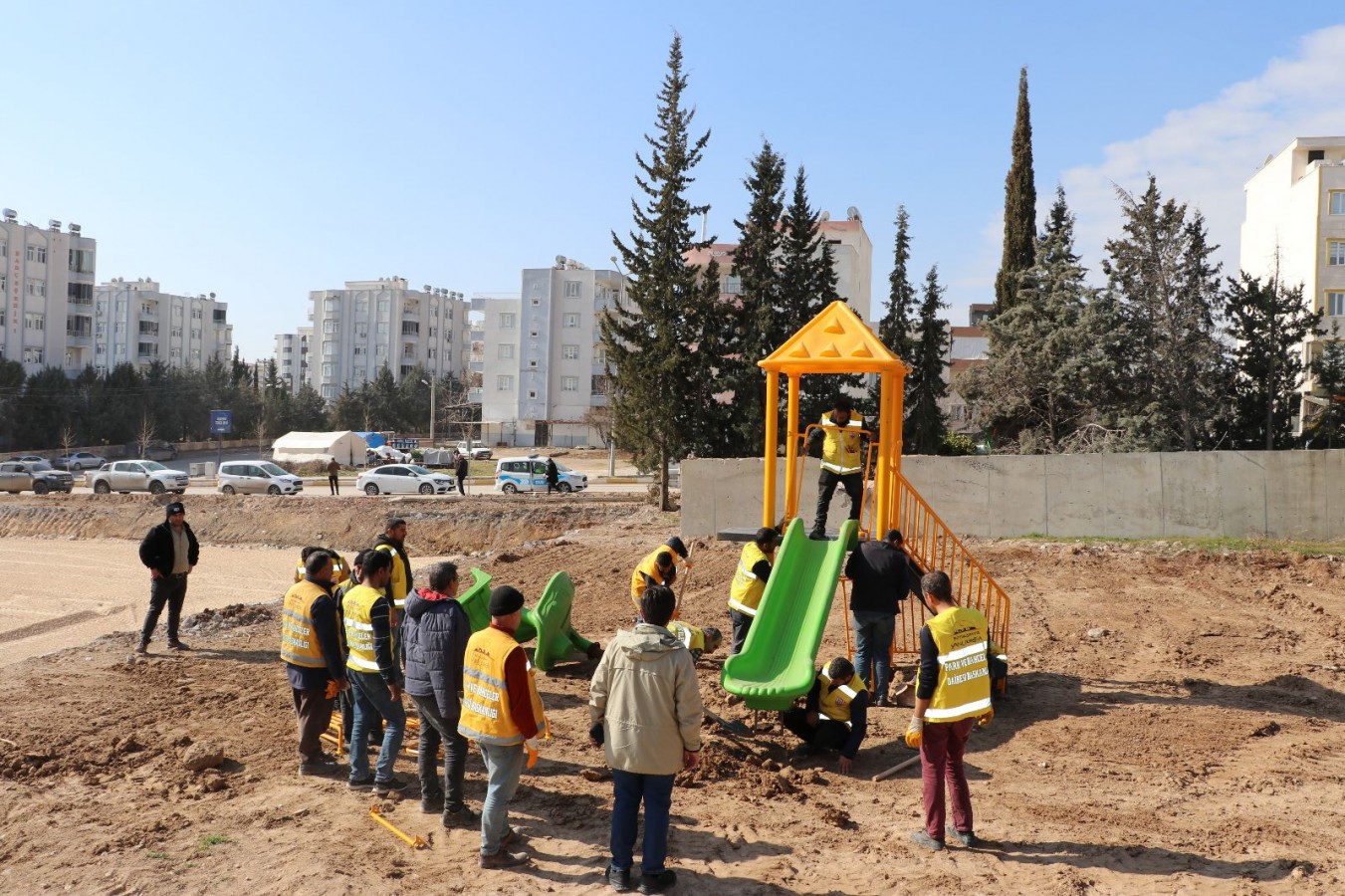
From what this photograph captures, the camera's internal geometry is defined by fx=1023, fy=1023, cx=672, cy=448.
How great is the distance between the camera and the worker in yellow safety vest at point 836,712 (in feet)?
26.8

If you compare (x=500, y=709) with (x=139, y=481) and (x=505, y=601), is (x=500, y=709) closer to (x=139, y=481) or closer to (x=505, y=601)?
(x=505, y=601)

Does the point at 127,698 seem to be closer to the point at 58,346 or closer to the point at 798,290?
the point at 798,290

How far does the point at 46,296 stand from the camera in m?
76.7

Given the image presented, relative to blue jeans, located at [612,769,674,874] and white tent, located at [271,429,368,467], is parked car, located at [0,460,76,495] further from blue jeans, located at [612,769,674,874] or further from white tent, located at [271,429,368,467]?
blue jeans, located at [612,769,674,874]

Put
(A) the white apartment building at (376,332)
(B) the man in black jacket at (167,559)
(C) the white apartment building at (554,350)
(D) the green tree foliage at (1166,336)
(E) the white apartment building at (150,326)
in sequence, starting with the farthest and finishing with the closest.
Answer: (A) the white apartment building at (376,332) < (E) the white apartment building at (150,326) < (C) the white apartment building at (554,350) < (D) the green tree foliage at (1166,336) < (B) the man in black jacket at (167,559)

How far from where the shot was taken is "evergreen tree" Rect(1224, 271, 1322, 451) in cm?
2923

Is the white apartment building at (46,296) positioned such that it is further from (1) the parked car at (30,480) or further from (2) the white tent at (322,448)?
(1) the parked car at (30,480)

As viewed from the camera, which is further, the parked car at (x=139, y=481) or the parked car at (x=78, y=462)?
the parked car at (x=78, y=462)

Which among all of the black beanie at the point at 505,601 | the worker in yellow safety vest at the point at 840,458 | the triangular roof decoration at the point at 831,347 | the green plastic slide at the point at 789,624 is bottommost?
the green plastic slide at the point at 789,624

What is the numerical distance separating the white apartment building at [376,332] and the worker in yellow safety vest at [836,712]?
104m

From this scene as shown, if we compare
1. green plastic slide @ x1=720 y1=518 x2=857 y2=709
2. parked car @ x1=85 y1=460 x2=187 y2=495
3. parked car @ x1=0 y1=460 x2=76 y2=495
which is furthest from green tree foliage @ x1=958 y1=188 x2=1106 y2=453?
parked car @ x1=0 y1=460 x2=76 y2=495

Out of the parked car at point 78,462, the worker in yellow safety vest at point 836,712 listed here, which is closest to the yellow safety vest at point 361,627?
the worker in yellow safety vest at point 836,712

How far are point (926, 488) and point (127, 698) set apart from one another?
16.5m

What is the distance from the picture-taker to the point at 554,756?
27.7 ft
